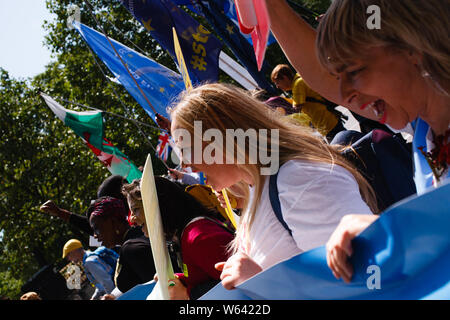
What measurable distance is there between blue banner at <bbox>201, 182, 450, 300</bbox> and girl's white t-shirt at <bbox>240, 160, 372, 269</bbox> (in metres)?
0.39

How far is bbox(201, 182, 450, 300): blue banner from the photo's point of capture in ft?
3.69

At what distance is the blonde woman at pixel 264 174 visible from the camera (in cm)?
175

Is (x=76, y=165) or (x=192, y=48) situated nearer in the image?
(x=192, y=48)

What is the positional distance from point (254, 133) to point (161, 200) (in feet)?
3.94

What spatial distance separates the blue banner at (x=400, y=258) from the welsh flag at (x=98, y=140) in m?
8.23

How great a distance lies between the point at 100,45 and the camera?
9.23 meters

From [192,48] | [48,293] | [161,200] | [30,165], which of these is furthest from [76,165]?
[161,200]

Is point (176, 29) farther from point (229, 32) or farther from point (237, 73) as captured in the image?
point (237, 73)

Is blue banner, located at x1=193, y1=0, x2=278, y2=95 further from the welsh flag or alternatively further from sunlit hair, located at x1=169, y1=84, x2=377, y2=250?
sunlit hair, located at x1=169, y1=84, x2=377, y2=250

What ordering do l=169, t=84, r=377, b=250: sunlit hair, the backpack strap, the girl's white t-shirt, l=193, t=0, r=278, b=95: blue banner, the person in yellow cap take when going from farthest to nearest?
l=193, t=0, r=278, b=95: blue banner → the person in yellow cap → l=169, t=84, r=377, b=250: sunlit hair → the backpack strap → the girl's white t-shirt

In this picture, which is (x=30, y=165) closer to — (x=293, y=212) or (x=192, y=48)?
(x=192, y=48)

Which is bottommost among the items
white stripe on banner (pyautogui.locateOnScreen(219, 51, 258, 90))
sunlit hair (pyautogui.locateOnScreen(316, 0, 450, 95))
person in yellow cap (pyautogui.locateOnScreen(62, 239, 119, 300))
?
person in yellow cap (pyautogui.locateOnScreen(62, 239, 119, 300))

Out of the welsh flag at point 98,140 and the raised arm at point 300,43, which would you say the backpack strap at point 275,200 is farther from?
the welsh flag at point 98,140

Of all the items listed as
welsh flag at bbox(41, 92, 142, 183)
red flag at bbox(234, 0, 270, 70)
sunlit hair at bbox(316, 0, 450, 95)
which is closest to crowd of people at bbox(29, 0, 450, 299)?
sunlit hair at bbox(316, 0, 450, 95)
